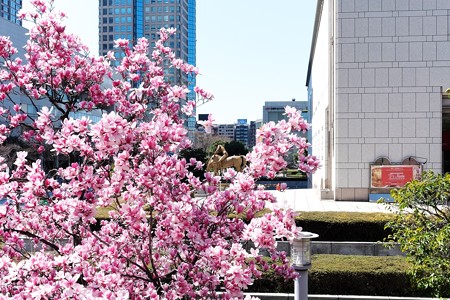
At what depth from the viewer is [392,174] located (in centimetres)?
1992

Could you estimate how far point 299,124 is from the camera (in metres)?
4.43

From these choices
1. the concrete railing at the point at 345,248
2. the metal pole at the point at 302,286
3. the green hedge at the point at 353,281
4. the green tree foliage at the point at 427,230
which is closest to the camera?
the green tree foliage at the point at 427,230

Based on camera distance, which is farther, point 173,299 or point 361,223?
point 361,223

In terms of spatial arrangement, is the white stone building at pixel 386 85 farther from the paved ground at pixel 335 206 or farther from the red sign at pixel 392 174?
the paved ground at pixel 335 206

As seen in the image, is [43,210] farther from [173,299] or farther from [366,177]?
[366,177]

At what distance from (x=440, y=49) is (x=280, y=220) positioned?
18719 mm

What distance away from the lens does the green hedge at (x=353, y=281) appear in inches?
322

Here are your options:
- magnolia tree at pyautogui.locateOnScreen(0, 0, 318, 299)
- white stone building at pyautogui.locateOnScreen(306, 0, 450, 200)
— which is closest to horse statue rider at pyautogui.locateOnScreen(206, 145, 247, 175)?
white stone building at pyautogui.locateOnScreen(306, 0, 450, 200)

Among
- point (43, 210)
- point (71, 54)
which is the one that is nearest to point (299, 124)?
point (43, 210)

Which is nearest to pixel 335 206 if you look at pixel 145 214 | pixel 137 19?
pixel 145 214

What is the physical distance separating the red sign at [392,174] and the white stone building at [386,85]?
1.00ft

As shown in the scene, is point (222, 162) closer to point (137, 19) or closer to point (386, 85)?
point (386, 85)

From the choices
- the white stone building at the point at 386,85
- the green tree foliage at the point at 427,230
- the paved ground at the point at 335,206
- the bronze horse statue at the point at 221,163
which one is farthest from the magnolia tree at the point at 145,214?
the bronze horse statue at the point at 221,163

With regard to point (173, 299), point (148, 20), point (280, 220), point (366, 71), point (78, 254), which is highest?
point (148, 20)
